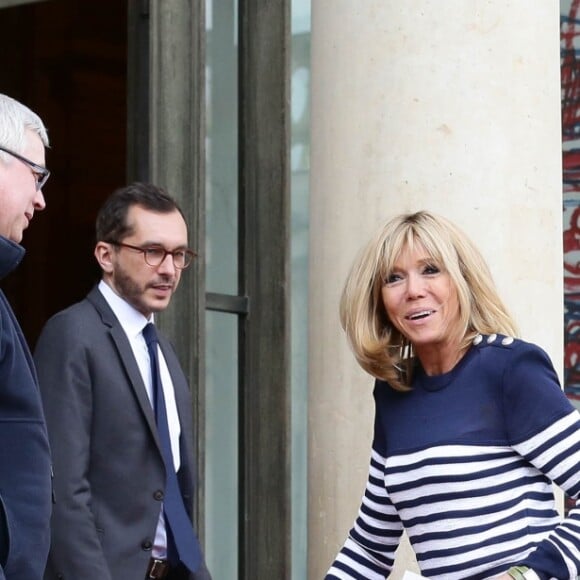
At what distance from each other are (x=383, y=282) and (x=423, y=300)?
0.12m

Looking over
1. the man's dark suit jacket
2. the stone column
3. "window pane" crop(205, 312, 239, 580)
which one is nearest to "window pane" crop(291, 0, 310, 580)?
"window pane" crop(205, 312, 239, 580)

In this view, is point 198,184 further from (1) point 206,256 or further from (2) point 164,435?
(2) point 164,435

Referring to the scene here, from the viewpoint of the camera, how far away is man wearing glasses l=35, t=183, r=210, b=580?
4.73 m

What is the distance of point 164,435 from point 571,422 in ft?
5.09

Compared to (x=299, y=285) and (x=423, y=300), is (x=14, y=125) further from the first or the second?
(x=299, y=285)

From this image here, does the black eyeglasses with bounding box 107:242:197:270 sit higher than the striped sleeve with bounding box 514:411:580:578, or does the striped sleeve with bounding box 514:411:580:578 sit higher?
the black eyeglasses with bounding box 107:242:197:270

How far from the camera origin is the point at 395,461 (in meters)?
3.93

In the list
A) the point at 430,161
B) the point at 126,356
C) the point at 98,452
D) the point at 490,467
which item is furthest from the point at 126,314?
the point at 490,467

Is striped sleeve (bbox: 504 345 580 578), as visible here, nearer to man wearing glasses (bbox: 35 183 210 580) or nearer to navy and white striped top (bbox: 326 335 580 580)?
navy and white striped top (bbox: 326 335 580 580)

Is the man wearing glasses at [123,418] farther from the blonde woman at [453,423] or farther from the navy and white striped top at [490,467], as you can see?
the navy and white striped top at [490,467]

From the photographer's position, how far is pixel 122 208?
5.22 meters

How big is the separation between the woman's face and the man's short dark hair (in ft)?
4.50

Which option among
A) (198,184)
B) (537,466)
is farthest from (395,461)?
(198,184)

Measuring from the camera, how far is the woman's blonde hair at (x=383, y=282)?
3.96 m
